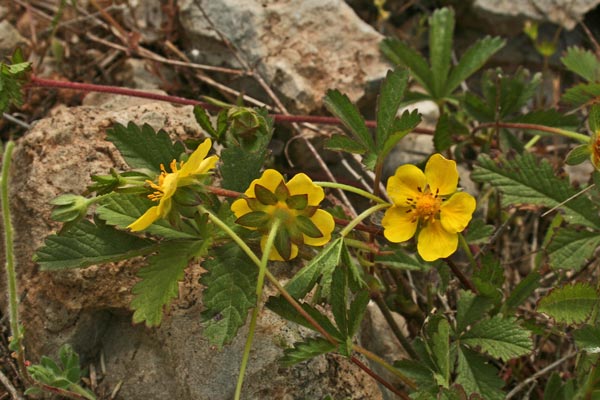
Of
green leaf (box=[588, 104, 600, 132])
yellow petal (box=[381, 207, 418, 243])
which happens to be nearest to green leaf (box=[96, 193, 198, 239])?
yellow petal (box=[381, 207, 418, 243])

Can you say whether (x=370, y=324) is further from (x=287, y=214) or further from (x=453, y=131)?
(x=453, y=131)

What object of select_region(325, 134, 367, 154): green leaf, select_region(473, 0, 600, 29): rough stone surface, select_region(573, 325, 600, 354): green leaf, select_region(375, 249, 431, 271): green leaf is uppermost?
select_region(325, 134, 367, 154): green leaf

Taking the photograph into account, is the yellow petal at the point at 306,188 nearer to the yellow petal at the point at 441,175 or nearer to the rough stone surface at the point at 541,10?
the yellow petal at the point at 441,175

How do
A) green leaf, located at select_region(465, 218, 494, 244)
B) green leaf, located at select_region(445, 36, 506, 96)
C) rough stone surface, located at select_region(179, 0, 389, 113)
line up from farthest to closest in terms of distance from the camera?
rough stone surface, located at select_region(179, 0, 389, 113), green leaf, located at select_region(445, 36, 506, 96), green leaf, located at select_region(465, 218, 494, 244)

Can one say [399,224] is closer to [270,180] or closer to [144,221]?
[270,180]

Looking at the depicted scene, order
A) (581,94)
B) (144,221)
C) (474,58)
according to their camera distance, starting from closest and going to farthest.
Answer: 1. (144,221)
2. (581,94)
3. (474,58)

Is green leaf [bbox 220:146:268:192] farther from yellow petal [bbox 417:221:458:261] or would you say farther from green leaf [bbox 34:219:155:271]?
yellow petal [bbox 417:221:458:261]

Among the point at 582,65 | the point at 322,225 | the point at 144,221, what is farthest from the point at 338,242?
the point at 582,65
